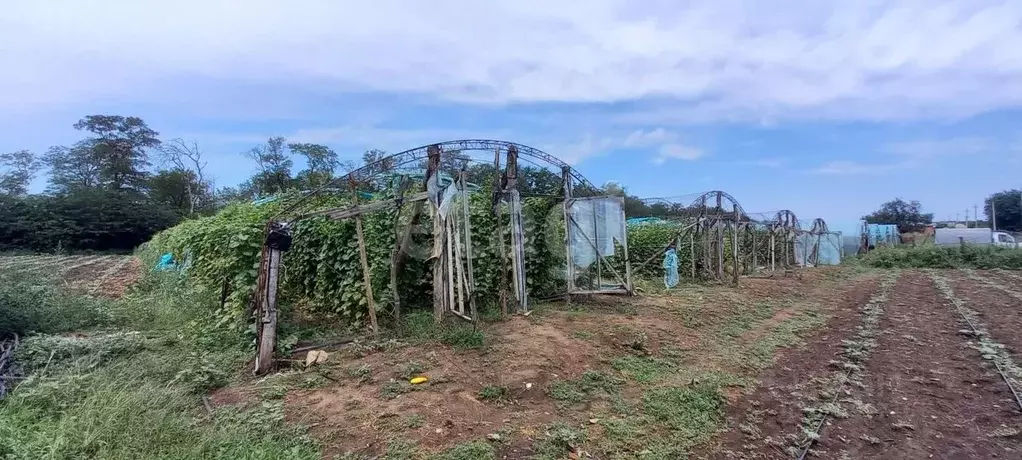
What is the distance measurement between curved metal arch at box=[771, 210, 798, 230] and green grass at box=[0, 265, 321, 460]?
59.4ft

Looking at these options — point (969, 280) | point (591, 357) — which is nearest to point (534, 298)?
point (591, 357)

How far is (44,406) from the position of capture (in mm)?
4383

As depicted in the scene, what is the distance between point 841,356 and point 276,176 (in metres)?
35.0

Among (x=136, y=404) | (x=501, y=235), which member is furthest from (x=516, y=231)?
(x=136, y=404)

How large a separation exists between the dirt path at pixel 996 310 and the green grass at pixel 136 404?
844 cm

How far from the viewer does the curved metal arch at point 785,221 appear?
19.5 m

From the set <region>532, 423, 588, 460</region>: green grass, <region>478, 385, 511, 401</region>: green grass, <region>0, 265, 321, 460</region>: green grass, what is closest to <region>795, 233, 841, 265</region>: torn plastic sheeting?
<region>478, 385, 511, 401</region>: green grass

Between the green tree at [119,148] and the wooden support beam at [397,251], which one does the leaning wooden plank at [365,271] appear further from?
the green tree at [119,148]

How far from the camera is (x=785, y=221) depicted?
20.3m

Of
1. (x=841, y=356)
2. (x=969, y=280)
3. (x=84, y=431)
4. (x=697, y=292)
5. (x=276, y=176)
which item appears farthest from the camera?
(x=276, y=176)

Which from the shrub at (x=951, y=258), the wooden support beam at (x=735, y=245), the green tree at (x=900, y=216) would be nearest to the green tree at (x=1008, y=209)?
the green tree at (x=900, y=216)

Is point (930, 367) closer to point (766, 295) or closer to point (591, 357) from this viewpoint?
point (591, 357)

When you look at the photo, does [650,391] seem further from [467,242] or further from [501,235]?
[501,235]

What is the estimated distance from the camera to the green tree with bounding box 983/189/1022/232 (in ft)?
157
